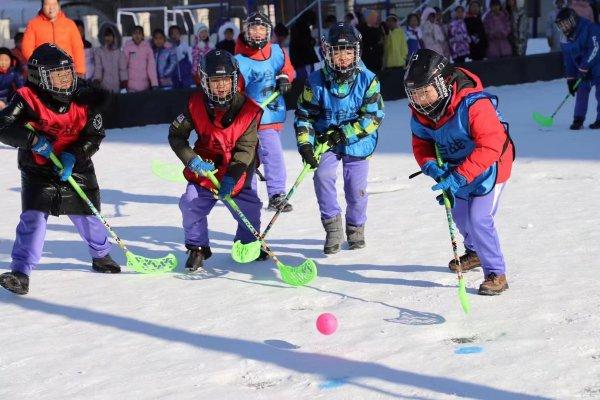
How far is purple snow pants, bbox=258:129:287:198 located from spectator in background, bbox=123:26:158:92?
7.46 metres

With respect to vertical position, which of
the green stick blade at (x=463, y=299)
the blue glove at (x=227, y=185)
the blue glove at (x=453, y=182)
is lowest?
the green stick blade at (x=463, y=299)

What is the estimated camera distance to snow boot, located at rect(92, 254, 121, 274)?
22.3ft

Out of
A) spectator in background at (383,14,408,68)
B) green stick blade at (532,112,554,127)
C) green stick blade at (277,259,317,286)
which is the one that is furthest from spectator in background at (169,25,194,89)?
green stick blade at (277,259,317,286)

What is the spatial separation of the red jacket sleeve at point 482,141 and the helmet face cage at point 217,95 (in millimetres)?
1539

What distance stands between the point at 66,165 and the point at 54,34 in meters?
4.09

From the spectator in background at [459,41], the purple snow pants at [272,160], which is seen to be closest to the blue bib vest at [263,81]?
the purple snow pants at [272,160]

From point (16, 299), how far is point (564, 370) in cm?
330

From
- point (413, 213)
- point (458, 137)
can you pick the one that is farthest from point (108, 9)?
point (458, 137)

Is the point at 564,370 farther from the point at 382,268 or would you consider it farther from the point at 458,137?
the point at 382,268

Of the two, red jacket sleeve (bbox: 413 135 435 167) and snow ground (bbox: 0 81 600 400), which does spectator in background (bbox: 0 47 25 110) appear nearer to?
snow ground (bbox: 0 81 600 400)

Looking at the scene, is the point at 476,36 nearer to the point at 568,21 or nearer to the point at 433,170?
the point at 568,21

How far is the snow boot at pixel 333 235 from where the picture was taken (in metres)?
6.97

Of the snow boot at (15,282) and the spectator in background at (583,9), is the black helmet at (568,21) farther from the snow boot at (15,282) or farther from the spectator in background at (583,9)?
the snow boot at (15,282)

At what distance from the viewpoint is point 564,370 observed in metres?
4.42
